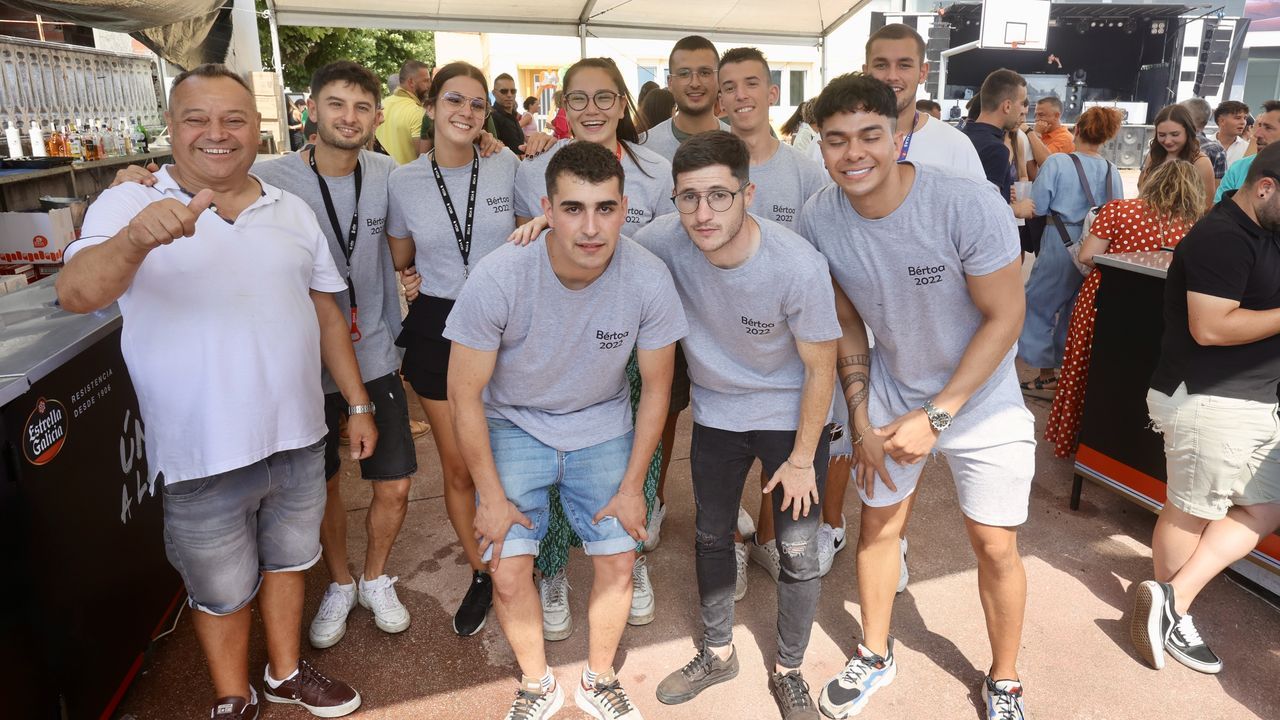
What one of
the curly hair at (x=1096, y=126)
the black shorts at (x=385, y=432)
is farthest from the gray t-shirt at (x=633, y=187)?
the curly hair at (x=1096, y=126)

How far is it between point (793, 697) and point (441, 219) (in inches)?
81.3

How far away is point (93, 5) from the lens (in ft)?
10.6

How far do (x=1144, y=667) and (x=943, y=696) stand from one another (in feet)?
2.54

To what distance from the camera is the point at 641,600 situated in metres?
3.15

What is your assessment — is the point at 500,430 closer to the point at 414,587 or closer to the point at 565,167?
the point at 565,167

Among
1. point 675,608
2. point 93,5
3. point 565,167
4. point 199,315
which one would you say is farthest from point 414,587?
point 93,5

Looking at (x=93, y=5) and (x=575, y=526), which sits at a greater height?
(x=93, y=5)

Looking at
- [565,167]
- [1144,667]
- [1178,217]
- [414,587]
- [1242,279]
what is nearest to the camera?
[565,167]

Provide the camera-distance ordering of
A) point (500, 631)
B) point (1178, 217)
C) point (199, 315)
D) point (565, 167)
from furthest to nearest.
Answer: point (1178, 217) < point (500, 631) < point (565, 167) < point (199, 315)

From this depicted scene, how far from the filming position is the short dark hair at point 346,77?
279 centimetres

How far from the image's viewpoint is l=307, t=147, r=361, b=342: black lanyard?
2793mm

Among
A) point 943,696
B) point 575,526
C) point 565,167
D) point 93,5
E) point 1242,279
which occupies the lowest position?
point 943,696

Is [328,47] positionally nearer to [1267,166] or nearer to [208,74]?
[208,74]

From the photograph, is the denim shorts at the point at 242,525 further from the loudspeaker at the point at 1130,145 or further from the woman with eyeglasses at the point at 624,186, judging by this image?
the loudspeaker at the point at 1130,145
